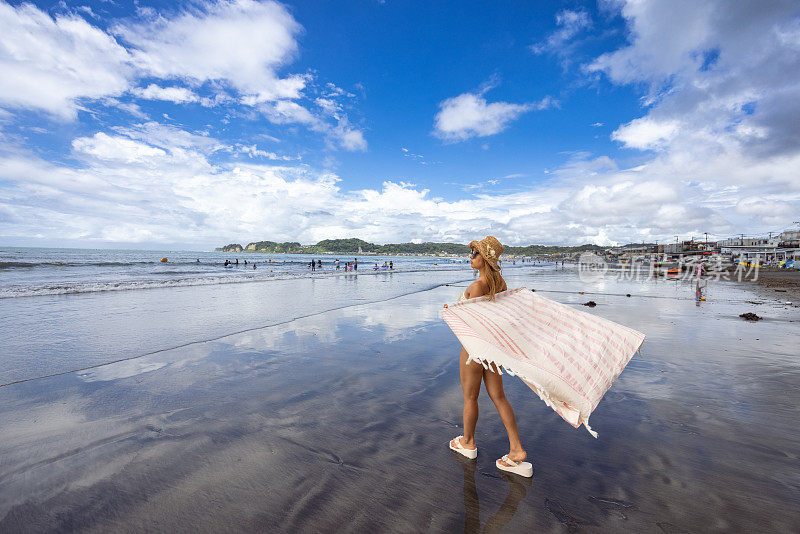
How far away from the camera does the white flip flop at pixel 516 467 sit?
307 cm

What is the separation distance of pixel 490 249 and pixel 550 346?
1.06 m

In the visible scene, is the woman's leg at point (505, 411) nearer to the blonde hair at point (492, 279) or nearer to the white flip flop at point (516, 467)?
the white flip flop at point (516, 467)

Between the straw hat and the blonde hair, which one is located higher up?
the straw hat

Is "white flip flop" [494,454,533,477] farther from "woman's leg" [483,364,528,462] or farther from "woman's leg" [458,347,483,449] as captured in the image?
"woman's leg" [458,347,483,449]

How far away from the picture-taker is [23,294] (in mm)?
16750

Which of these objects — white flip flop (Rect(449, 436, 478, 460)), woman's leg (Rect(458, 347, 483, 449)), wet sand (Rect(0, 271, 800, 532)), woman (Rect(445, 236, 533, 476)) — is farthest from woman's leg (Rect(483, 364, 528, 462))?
white flip flop (Rect(449, 436, 478, 460))

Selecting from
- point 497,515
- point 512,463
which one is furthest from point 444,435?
point 497,515

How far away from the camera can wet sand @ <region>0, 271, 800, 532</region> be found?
8.64ft

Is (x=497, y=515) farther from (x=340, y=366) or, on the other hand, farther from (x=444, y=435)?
(x=340, y=366)

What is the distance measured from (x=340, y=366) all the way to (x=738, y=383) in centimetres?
696

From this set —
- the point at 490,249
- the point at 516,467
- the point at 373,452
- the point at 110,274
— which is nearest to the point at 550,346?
the point at 490,249

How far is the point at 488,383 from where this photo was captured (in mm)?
3234

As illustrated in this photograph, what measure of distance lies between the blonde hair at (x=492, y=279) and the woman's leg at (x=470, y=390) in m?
0.69

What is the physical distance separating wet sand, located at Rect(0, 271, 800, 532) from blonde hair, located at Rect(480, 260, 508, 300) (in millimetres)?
1773
